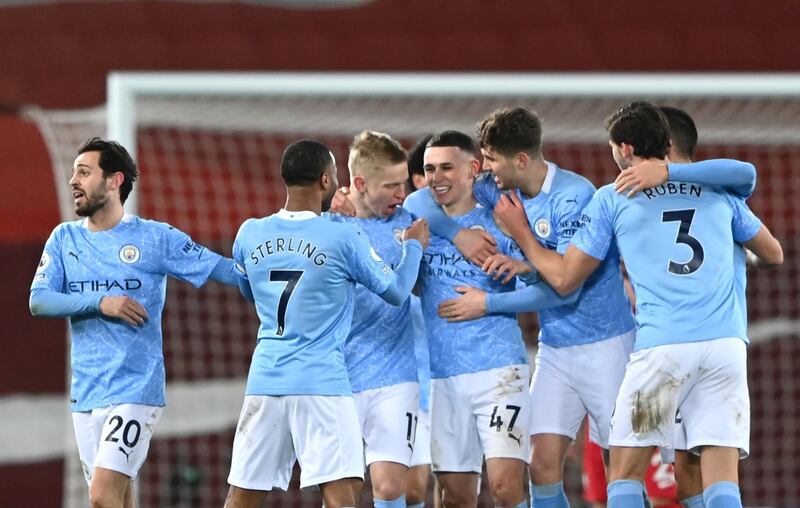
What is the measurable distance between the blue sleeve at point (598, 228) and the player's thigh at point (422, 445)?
142 centimetres

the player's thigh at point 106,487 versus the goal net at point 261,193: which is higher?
the goal net at point 261,193

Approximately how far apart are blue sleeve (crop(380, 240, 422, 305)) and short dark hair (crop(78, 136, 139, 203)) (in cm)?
133

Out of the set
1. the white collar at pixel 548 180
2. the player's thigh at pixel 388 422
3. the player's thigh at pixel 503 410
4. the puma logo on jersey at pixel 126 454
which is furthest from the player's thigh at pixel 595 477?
the puma logo on jersey at pixel 126 454

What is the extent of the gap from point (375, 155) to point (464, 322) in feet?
2.80

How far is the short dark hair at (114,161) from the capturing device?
5551mm

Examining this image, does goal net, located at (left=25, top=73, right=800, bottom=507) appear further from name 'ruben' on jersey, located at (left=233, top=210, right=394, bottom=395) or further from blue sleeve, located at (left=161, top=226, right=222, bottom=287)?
name 'ruben' on jersey, located at (left=233, top=210, right=394, bottom=395)

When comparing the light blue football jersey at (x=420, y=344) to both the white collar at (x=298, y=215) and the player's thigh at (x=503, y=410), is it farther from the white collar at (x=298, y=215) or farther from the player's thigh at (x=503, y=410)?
the white collar at (x=298, y=215)

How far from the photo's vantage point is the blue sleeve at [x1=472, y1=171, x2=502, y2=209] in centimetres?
571

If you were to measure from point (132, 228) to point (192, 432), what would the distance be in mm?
4303

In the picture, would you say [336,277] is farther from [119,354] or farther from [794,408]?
[794,408]

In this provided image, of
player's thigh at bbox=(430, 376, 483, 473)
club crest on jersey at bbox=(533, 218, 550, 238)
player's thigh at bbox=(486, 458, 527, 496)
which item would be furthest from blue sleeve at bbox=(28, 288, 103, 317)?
club crest on jersey at bbox=(533, 218, 550, 238)

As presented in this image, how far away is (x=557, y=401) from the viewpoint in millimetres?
5480

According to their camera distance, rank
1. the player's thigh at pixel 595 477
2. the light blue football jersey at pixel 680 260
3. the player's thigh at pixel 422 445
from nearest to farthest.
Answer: the light blue football jersey at pixel 680 260 < the player's thigh at pixel 422 445 < the player's thigh at pixel 595 477

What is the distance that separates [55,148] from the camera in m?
9.71
